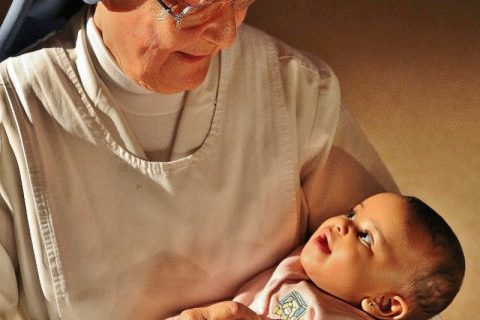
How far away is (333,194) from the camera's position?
1.64 metres

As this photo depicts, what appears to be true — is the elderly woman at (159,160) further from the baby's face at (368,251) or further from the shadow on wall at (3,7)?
the shadow on wall at (3,7)

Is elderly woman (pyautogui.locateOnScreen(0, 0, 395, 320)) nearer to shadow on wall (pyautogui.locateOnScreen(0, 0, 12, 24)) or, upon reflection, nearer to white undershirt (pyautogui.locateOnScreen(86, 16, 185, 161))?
white undershirt (pyautogui.locateOnScreen(86, 16, 185, 161))

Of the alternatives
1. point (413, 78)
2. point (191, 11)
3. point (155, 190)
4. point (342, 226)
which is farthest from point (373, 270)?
point (191, 11)

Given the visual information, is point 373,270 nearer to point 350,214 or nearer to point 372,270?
point 372,270

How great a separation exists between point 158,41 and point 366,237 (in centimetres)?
62

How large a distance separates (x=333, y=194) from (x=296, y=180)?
114 millimetres

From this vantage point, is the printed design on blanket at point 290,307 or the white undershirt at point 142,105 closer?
the white undershirt at point 142,105

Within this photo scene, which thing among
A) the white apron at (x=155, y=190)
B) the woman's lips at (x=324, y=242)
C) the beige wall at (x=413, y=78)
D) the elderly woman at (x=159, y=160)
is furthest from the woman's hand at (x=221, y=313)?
the beige wall at (x=413, y=78)

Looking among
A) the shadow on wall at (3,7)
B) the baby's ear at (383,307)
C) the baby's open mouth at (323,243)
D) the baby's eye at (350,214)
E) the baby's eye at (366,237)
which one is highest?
the shadow on wall at (3,7)

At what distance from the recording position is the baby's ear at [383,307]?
152cm

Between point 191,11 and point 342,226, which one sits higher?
point 191,11

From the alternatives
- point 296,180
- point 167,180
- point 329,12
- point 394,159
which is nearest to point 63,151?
point 167,180

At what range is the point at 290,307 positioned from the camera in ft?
4.95

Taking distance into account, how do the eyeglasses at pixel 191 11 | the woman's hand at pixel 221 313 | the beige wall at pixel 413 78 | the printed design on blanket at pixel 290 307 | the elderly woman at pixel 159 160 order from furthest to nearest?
1. the beige wall at pixel 413 78
2. the printed design on blanket at pixel 290 307
3. the woman's hand at pixel 221 313
4. the elderly woman at pixel 159 160
5. the eyeglasses at pixel 191 11
